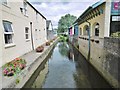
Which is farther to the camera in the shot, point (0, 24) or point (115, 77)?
point (0, 24)

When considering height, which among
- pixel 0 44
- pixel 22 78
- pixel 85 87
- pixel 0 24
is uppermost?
pixel 0 24

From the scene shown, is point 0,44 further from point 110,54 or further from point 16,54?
point 110,54

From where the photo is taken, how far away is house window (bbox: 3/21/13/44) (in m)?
8.42

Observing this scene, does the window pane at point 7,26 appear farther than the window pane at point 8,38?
No

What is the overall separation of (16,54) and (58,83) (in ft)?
15.7

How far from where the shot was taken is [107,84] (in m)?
6.51

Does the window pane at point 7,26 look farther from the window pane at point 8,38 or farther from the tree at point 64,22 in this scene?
the tree at point 64,22

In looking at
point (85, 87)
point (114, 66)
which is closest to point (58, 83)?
point (85, 87)

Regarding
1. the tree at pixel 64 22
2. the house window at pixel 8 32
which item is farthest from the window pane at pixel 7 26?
the tree at pixel 64 22

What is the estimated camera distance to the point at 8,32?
28.6 ft

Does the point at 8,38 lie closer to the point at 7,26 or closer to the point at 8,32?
the point at 8,32

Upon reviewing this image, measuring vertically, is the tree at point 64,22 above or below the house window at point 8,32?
above

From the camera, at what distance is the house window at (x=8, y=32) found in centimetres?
842

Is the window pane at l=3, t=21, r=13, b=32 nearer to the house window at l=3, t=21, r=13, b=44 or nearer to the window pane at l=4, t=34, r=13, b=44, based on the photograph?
the house window at l=3, t=21, r=13, b=44
